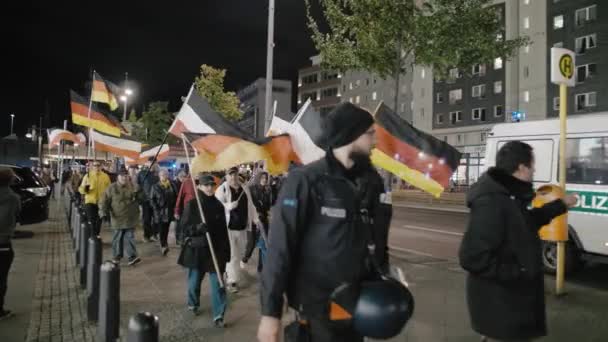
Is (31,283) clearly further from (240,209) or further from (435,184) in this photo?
(435,184)

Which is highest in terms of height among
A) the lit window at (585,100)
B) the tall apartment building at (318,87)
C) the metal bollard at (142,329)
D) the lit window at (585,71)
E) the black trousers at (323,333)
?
the tall apartment building at (318,87)

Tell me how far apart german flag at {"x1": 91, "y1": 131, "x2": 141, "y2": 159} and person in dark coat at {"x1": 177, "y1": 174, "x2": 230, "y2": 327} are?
7.57m

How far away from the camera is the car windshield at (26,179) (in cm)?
1415

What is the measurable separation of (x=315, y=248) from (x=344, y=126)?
658 millimetres

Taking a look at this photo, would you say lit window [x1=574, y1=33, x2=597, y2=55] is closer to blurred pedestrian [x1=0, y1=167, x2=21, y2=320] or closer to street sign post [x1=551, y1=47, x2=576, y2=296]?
street sign post [x1=551, y1=47, x2=576, y2=296]

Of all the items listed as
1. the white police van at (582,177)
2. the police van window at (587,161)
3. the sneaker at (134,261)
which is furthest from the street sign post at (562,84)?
the sneaker at (134,261)

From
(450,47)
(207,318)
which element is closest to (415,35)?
(450,47)

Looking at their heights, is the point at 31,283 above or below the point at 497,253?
below

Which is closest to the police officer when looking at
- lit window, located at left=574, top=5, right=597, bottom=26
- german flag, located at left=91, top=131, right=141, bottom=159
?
german flag, located at left=91, top=131, right=141, bottom=159

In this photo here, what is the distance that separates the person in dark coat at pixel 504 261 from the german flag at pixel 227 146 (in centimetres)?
401

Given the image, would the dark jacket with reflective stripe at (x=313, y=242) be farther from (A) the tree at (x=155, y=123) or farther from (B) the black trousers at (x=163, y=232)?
(A) the tree at (x=155, y=123)

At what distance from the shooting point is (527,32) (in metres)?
46.2

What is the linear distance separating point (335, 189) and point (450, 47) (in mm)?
15043

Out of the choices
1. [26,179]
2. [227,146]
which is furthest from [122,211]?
[26,179]
